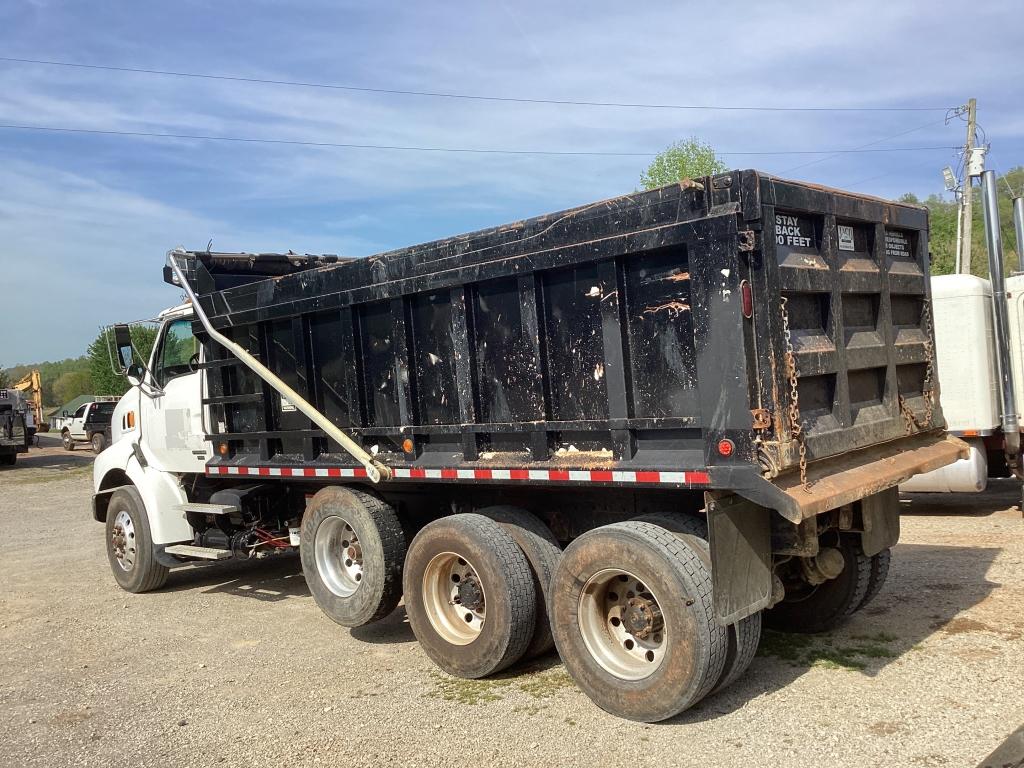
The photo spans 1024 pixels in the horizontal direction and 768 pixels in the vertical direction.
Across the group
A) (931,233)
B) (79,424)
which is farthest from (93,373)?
(931,233)

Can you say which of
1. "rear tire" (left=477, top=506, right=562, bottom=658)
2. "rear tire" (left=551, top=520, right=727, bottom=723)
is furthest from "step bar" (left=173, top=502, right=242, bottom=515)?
"rear tire" (left=551, top=520, right=727, bottom=723)

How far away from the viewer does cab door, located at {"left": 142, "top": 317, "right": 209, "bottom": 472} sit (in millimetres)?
8094

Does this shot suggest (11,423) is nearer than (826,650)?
No

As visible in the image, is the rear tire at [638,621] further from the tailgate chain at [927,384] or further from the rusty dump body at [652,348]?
the tailgate chain at [927,384]

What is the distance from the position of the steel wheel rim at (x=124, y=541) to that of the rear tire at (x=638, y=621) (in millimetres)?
5342

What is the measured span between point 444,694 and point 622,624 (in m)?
1.21

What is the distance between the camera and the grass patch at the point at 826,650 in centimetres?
535

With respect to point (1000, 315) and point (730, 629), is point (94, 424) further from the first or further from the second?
point (730, 629)

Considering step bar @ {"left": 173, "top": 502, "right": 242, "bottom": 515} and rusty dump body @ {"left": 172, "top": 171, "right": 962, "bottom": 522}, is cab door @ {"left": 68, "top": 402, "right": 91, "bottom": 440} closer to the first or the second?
step bar @ {"left": 173, "top": 502, "right": 242, "bottom": 515}

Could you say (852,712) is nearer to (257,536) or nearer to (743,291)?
(743,291)

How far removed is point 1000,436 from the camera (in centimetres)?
1035

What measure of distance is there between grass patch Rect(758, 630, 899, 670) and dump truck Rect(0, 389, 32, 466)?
2630cm

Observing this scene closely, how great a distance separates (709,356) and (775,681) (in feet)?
6.77

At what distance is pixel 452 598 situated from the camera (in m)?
5.75
